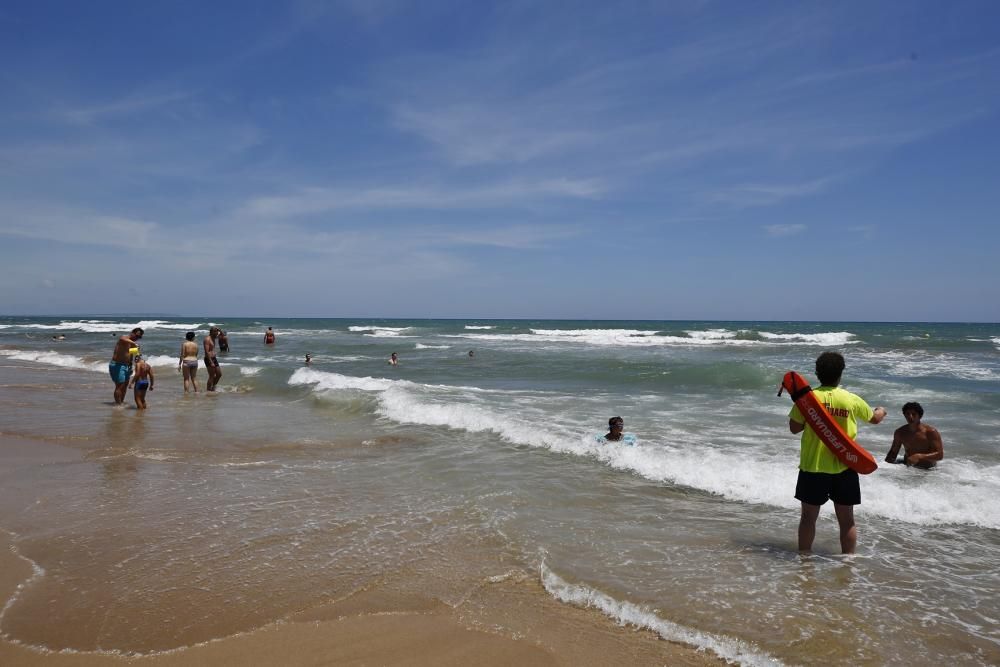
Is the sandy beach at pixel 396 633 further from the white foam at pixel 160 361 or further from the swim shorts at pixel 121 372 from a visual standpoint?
the white foam at pixel 160 361

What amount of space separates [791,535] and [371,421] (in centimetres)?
758

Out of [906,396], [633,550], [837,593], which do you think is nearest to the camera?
[837,593]

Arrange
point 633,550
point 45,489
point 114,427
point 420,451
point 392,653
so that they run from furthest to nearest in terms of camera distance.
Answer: point 114,427 < point 420,451 < point 45,489 < point 633,550 < point 392,653

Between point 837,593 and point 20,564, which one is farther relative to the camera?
point 20,564

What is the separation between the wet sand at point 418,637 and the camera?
3270 mm

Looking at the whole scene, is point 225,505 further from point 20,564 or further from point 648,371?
point 648,371

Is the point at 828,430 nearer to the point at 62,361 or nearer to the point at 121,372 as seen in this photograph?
the point at 121,372

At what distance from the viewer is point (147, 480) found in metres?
6.69

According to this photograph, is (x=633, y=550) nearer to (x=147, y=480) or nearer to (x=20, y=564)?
(x=20, y=564)

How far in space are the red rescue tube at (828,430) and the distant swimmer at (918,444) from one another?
4.48m

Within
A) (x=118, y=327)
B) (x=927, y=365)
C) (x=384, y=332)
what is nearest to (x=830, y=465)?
(x=927, y=365)

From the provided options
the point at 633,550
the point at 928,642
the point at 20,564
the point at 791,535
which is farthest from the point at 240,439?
the point at 928,642

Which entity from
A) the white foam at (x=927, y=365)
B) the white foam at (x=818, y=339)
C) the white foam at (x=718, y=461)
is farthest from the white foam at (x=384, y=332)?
the white foam at (x=718, y=461)

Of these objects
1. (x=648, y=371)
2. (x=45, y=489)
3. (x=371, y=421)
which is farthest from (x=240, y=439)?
(x=648, y=371)
